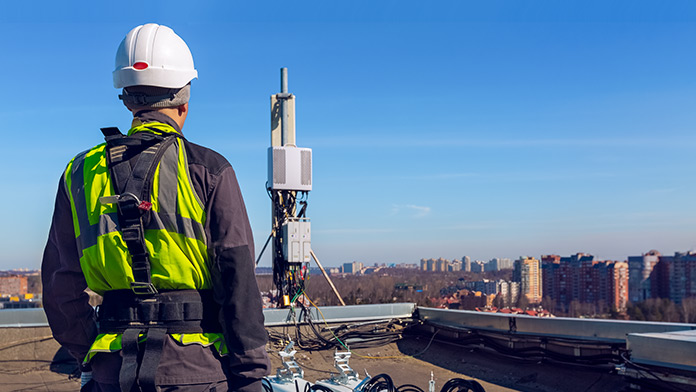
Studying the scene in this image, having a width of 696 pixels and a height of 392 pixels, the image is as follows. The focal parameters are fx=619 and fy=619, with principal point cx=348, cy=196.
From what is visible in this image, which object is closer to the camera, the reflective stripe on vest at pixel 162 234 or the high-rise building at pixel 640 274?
the reflective stripe on vest at pixel 162 234

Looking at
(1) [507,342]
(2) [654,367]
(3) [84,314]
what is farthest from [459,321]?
(3) [84,314]

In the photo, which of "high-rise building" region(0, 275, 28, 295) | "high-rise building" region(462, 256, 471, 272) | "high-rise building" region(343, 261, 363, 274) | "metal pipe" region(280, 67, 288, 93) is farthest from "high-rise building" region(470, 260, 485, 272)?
"metal pipe" region(280, 67, 288, 93)

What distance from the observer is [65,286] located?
1.81m

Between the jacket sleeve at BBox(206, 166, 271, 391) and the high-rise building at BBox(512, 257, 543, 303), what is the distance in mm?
81782

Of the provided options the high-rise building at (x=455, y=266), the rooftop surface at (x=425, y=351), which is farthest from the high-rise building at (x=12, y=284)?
the high-rise building at (x=455, y=266)

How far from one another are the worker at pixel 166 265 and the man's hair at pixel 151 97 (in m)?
0.11

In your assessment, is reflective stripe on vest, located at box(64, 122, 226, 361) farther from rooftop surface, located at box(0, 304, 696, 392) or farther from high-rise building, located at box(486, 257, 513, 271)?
high-rise building, located at box(486, 257, 513, 271)

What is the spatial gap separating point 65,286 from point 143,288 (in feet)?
1.16

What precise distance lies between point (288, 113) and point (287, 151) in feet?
1.95

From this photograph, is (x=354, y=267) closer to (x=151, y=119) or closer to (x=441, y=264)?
(x=441, y=264)

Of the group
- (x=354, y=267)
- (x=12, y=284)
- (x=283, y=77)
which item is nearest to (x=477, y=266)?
(x=354, y=267)

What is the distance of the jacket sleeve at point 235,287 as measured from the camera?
1598mm

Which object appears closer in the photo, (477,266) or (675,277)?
(675,277)

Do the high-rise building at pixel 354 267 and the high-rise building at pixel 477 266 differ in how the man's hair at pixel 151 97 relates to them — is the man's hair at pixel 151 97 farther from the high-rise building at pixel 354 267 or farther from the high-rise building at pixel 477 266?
the high-rise building at pixel 477 266
